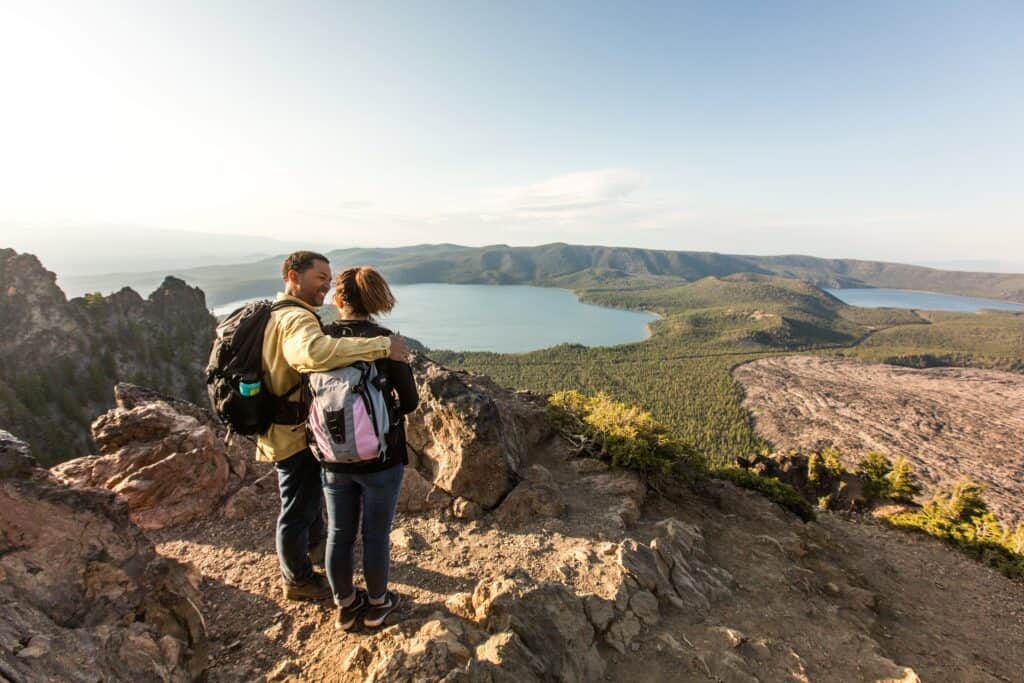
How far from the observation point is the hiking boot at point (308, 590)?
3977 millimetres

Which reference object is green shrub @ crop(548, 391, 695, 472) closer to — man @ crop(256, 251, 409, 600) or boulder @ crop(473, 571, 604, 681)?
boulder @ crop(473, 571, 604, 681)

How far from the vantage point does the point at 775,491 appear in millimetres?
9680

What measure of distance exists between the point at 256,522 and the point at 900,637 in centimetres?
921

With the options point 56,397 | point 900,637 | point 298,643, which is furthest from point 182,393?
point 900,637

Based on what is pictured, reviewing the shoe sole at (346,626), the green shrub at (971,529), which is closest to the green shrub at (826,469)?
the green shrub at (971,529)

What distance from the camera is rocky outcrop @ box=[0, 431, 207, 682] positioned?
2.40 meters

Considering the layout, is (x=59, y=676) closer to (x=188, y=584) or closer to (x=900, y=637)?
(x=188, y=584)

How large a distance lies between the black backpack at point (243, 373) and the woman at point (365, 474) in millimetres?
453

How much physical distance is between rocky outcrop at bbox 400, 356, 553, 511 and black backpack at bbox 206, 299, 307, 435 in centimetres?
349

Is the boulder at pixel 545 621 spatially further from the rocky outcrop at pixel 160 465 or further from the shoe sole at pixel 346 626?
the rocky outcrop at pixel 160 465

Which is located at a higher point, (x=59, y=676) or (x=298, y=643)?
(x=59, y=676)

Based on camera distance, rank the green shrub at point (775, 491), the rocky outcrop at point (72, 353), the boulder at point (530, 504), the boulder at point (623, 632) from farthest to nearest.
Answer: the rocky outcrop at point (72, 353), the green shrub at point (775, 491), the boulder at point (530, 504), the boulder at point (623, 632)

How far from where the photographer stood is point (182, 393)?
4184cm

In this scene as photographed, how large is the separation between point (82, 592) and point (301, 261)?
2.71 metres
